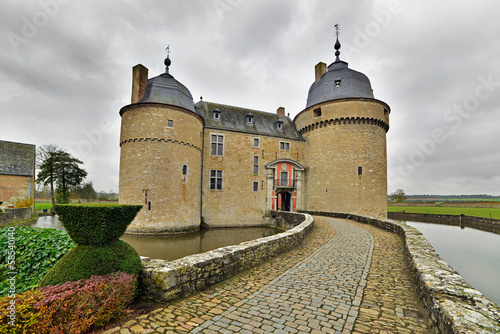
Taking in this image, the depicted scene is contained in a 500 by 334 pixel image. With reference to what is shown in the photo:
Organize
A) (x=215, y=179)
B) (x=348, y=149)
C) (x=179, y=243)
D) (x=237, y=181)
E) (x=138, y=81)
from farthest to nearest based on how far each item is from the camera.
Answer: (x=237, y=181), (x=348, y=149), (x=215, y=179), (x=138, y=81), (x=179, y=243)

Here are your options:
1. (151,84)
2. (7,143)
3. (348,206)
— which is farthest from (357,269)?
(7,143)

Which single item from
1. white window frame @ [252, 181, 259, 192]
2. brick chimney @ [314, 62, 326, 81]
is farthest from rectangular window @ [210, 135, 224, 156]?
brick chimney @ [314, 62, 326, 81]

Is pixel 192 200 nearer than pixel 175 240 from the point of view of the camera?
No

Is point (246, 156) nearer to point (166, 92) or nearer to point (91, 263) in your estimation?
point (166, 92)

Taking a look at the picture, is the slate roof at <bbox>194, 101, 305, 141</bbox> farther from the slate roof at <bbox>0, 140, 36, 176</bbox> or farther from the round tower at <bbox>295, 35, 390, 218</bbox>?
the slate roof at <bbox>0, 140, 36, 176</bbox>

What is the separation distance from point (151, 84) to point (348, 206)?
1885 centimetres

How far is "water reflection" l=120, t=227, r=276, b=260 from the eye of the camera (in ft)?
38.8

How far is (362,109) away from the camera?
826 inches

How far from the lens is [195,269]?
164 inches

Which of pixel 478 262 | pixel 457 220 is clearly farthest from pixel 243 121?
pixel 457 220

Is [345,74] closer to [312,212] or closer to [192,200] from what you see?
[312,212]

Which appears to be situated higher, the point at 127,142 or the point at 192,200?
the point at 127,142

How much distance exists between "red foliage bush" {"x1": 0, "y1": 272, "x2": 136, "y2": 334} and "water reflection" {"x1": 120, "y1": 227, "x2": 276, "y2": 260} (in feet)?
27.2

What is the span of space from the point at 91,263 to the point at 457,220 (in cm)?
3981
